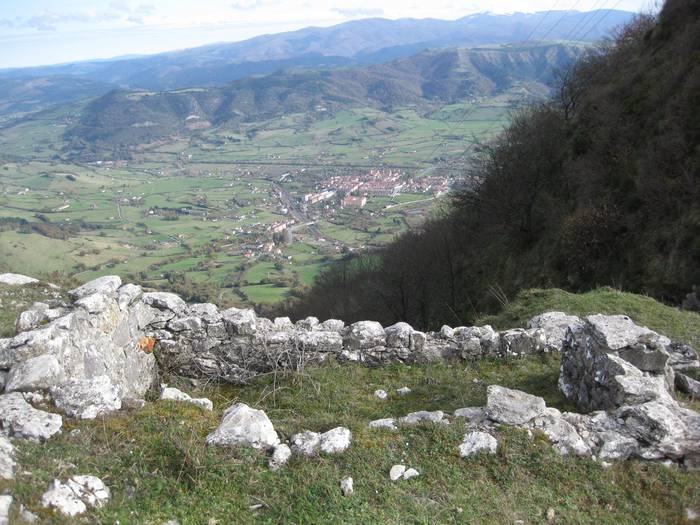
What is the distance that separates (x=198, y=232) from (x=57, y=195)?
144 feet

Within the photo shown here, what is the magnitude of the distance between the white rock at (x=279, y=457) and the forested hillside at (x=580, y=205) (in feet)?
41.1

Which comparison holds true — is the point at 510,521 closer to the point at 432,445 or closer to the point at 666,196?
the point at 432,445

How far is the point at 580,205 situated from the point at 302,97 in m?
180

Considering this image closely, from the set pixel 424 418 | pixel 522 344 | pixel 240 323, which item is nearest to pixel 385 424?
pixel 424 418

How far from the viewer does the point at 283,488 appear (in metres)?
5.35

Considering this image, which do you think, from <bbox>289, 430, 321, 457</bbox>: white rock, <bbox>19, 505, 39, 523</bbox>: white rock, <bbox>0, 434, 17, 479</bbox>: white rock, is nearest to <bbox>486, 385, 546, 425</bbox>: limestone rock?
<bbox>289, 430, 321, 457</bbox>: white rock

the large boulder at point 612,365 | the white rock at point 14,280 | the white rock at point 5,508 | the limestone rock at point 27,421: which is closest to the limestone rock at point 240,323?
the limestone rock at point 27,421

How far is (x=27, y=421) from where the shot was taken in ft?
19.9

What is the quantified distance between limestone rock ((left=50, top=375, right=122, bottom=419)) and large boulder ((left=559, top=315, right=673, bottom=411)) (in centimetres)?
759

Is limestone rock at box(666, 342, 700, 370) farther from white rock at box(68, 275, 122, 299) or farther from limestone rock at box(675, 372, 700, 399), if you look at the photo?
white rock at box(68, 275, 122, 299)

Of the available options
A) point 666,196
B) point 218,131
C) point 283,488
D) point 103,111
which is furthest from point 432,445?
Result: point 103,111

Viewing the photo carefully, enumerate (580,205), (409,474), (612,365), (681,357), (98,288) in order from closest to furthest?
(409,474) < (612,365) < (681,357) < (98,288) < (580,205)

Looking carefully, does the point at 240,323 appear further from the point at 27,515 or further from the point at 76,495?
the point at 27,515

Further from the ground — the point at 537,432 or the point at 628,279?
the point at 537,432
